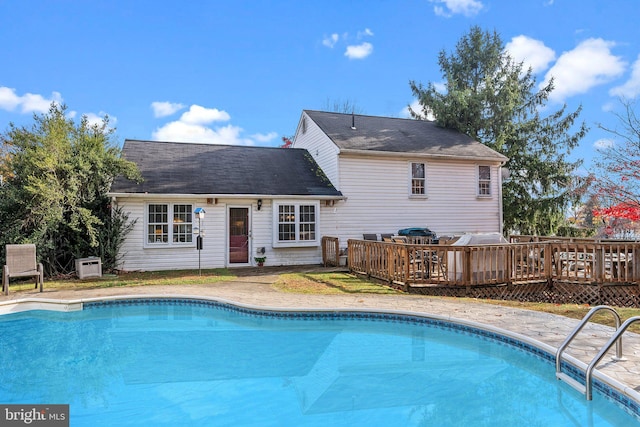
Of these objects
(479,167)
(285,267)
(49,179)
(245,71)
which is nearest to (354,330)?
(285,267)

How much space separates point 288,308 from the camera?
24.9ft

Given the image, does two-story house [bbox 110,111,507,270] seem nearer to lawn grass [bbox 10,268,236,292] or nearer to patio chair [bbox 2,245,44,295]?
lawn grass [bbox 10,268,236,292]

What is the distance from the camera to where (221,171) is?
48.8ft

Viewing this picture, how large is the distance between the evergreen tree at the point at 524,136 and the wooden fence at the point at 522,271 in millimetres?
11549

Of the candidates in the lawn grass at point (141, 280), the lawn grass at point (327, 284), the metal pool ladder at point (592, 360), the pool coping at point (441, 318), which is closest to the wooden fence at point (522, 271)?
the lawn grass at point (327, 284)

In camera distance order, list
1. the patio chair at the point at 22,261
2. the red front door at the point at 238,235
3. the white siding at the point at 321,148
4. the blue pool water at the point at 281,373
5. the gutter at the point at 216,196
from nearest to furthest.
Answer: the blue pool water at the point at 281,373 → the patio chair at the point at 22,261 → the gutter at the point at 216,196 → the red front door at the point at 238,235 → the white siding at the point at 321,148

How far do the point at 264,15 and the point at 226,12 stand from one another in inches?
87.0

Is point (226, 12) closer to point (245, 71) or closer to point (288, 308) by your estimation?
point (245, 71)

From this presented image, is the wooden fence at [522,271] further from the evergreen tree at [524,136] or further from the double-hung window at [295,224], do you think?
the evergreen tree at [524,136]

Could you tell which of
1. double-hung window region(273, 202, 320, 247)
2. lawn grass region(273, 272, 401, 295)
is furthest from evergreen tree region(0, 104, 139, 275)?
lawn grass region(273, 272, 401, 295)

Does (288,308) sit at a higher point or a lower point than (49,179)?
lower

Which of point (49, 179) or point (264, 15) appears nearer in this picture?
point (49, 179)

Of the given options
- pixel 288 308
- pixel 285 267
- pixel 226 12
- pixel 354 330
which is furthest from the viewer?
pixel 226 12

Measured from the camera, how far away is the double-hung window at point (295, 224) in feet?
45.8
